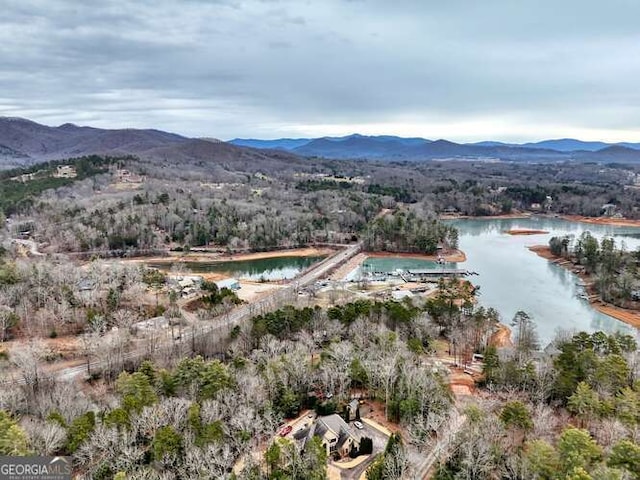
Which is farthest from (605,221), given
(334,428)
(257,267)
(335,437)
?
(335,437)

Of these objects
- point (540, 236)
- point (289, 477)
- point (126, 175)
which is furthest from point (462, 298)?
point (126, 175)

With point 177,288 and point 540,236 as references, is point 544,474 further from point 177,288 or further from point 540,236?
point 540,236

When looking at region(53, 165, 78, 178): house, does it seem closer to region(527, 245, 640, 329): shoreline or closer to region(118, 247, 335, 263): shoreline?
region(118, 247, 335, 263): shoreline

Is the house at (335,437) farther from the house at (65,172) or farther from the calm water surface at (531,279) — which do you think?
the house at (65,172)

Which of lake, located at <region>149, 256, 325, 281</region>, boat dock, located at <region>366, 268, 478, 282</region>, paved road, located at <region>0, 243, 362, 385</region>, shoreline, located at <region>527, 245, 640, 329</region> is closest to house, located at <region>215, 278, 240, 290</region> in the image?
paved road, located at <region>0, 243, 362, 385</region>

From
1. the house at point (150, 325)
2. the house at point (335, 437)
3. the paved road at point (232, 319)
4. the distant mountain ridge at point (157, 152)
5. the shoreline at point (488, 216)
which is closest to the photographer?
the house at point (335, 437)

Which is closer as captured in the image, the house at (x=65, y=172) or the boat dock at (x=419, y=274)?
the boat dock at (x=419, y=274)

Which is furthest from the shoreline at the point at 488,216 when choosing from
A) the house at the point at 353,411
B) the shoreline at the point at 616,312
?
the house at the point at 353,411
